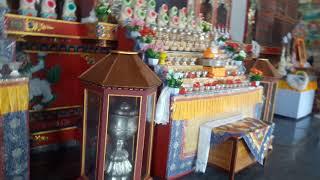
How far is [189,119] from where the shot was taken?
3596mm

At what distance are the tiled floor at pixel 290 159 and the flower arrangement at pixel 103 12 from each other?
85.5 inches

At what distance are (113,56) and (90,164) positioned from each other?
39.9 inches

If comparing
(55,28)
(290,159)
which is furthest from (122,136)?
(290,159)

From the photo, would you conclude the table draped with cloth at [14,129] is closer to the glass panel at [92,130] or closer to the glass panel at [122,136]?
the glass panel at [92,130]

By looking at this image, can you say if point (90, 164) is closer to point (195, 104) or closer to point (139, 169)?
point (139, 169)

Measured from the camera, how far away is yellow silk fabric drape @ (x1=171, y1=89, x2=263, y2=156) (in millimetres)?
3457

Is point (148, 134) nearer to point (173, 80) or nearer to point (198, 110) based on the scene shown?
point (173, 80)

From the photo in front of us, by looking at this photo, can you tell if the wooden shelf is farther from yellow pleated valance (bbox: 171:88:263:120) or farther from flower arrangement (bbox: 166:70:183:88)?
yellow pleated valance (bbox: 171:88:263:120)

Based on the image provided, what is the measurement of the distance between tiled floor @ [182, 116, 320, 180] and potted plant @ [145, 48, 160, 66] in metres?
1.38

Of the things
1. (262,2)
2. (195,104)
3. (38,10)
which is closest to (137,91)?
(195,104)

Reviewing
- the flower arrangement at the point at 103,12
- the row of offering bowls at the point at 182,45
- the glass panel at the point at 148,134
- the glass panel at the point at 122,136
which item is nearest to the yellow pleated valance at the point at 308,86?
the row of offering bowls at the point at 182,45

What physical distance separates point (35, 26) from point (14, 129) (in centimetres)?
140

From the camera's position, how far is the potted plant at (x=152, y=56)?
3.48 m

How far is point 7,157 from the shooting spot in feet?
9.18
